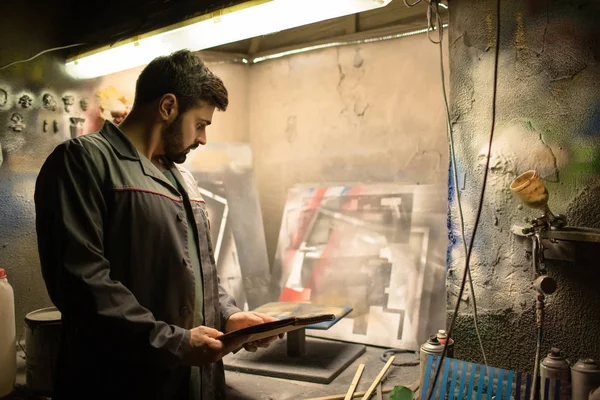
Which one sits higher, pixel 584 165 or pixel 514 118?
pixel 514 118

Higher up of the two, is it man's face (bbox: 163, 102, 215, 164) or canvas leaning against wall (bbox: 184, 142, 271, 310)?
man's face (bbox: 163, 102, 215, 164)

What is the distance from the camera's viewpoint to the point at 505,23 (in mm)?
2104

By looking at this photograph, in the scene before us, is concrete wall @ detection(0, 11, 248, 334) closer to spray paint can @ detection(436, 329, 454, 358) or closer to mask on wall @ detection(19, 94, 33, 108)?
mask on wall @ detection(19, 94, 33, 108)

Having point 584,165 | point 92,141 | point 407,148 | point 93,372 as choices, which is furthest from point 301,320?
point 407,148

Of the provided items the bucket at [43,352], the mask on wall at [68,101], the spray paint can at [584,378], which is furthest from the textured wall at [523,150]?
the mask on wall at [68,101]

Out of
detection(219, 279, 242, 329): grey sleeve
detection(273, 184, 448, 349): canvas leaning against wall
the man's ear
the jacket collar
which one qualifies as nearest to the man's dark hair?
the man's ear

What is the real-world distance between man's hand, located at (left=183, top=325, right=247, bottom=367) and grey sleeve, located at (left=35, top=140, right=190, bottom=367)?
29 mm

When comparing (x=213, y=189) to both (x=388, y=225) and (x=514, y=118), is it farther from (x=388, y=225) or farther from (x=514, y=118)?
(x=514, y=118)

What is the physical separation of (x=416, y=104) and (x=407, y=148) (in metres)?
0.30

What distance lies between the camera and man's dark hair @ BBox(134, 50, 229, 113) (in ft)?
5.31

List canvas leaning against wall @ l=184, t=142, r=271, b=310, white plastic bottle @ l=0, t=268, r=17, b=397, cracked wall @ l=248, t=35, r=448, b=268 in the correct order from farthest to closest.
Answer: canvas leaning against wall @ l=184, t=142, r=271, b=310 → cracked wall @ l=248, t=35, r=448, b=268 → white plastic bottle @ l=0, t=268, r=17, b=397

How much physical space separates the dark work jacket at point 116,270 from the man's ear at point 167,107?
0.49 ft

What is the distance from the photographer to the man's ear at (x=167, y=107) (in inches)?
63.7

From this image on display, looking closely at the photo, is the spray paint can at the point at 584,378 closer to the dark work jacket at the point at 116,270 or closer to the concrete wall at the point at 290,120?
the dark work jacket at the point at 116,270
